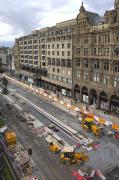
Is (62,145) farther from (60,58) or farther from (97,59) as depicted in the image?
(60,58)

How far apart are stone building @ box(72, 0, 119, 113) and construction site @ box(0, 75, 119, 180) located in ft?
30.7

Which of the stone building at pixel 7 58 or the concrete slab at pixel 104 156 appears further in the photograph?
the stone building at pixel 7 58

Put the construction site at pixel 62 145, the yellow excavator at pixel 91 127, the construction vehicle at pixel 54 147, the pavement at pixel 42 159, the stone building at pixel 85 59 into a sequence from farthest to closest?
the stone building at pixel 85 59
the yellow excavator at pixel 91 127
the construction vehicle at pixel 54 147
the construction site at pixel 62 145
the pavement at pixel 42 159

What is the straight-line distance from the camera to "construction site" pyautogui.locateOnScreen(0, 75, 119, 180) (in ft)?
103

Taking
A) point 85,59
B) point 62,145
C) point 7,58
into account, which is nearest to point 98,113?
point 85,59

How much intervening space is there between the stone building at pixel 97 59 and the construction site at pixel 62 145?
→ 9.35m

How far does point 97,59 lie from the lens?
60875 millimetres

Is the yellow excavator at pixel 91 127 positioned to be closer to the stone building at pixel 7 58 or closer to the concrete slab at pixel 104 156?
the concrete slab at pixel 104 156

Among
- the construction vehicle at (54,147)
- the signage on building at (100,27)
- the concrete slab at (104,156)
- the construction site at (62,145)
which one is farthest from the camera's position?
the signage on building at (100,27)

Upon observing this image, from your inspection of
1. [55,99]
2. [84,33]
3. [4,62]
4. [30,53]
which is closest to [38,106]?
[55,99]

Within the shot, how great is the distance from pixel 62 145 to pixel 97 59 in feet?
104

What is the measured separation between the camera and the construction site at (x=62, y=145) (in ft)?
103

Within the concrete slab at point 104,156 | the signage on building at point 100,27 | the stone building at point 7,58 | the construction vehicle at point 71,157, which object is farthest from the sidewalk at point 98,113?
the stone building at point 7,58

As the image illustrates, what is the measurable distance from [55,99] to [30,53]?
155 feet
